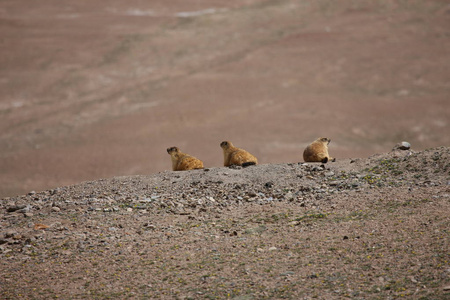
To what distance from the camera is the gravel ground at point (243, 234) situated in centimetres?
438

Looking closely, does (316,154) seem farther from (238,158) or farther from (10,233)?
(10,233)

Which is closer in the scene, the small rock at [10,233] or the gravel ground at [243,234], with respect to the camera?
the gravel ground at [243,234]

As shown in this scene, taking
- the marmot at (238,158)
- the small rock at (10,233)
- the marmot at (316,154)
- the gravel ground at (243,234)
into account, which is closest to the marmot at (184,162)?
the marmot at (238,158)

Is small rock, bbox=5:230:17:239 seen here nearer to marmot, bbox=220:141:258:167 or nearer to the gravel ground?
the gravel ground

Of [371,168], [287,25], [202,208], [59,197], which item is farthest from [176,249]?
[287,25]

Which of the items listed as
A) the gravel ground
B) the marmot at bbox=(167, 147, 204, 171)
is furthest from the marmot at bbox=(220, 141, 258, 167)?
the gravel ground

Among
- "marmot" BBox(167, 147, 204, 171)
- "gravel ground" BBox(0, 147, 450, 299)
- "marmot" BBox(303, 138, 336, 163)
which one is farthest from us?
"marmot" BBox(167, 147, 204, 171)

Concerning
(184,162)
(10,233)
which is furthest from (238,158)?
(10,233)

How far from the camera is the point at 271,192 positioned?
6.80 m

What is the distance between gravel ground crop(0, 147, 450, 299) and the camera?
4.38 m

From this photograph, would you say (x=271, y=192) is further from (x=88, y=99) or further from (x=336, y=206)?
(x=88, y=99)

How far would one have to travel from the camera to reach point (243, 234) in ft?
18.2

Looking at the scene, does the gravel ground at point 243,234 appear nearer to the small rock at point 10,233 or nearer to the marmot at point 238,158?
the small rock at point 10,233

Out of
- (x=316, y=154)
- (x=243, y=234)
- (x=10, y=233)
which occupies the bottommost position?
(x=10, y=233)
